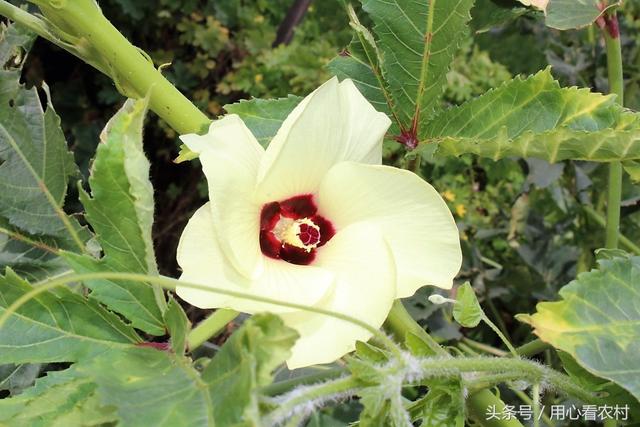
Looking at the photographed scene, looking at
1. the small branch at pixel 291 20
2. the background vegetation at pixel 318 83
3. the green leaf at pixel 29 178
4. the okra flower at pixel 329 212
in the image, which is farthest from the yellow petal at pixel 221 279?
the small branch at pixel 291 20

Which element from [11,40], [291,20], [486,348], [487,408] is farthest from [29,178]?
[291,20]

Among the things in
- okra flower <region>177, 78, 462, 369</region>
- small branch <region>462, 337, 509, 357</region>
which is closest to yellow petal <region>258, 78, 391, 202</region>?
okra flower <region>177, 78, 462, 369</region>

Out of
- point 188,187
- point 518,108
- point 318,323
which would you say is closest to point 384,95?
point 518,108

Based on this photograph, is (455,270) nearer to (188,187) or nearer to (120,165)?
(120,165)

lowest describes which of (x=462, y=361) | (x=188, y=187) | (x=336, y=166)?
(x=188, y=187)

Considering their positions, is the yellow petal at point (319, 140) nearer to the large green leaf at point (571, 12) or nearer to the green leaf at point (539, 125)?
the green leaf at point (539, 125)

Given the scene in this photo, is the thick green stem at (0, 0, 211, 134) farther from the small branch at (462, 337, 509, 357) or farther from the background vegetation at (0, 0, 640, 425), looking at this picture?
the background vegetation at (0, 0, 640, 425)
